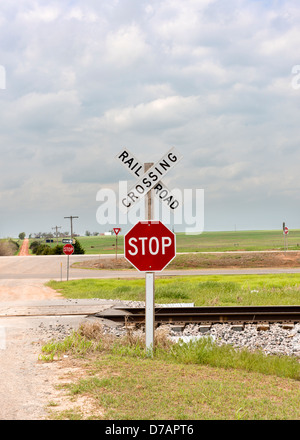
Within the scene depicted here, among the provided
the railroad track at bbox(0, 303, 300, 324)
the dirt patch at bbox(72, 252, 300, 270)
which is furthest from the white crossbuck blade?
the dirt patch at bbox(72, 252, 300, 270)

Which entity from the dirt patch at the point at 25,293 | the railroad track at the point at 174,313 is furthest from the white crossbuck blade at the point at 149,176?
the dirt patch at the point at 25,293

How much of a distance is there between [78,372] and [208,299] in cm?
1074

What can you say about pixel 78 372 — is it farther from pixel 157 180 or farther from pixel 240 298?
pixel 240 298

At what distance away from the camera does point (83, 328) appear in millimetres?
10680

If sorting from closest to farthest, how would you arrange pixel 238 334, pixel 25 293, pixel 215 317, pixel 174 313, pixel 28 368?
pixel 28 368, pixel 238 334, pixel 215 317, pixel 174 313, pixel 25 293

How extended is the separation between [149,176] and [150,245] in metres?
1.26

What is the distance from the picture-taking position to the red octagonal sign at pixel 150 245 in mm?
8859

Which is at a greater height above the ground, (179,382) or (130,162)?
(130,162)

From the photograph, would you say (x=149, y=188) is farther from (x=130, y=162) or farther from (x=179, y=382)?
(x=179, y=382)

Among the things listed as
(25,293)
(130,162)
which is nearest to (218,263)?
(25,293)

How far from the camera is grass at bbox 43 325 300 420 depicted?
598 centimetres

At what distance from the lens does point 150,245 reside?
8898 mm

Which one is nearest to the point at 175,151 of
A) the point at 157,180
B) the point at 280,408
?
the point at 157,180
